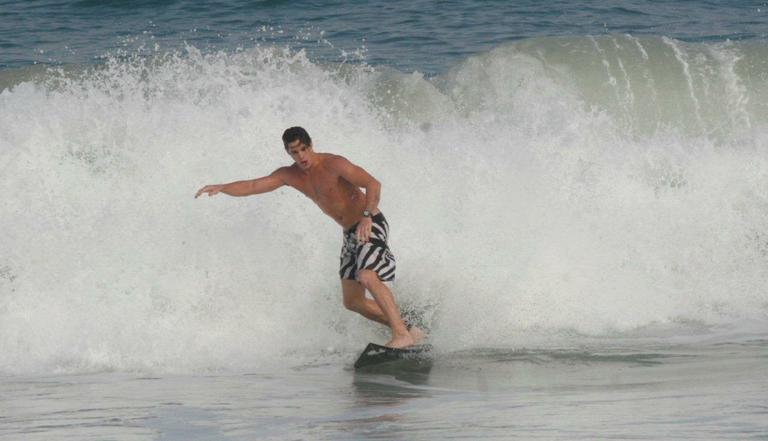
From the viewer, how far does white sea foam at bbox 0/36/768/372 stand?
7.84 meters

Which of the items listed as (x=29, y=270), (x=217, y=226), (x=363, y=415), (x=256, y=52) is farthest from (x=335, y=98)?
(x=363, y=415)

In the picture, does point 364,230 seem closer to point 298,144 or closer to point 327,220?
point 298,144

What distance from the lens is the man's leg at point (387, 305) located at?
6973 millimetres

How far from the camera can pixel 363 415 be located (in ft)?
17.9

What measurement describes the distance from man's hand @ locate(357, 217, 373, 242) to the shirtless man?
0.06 m

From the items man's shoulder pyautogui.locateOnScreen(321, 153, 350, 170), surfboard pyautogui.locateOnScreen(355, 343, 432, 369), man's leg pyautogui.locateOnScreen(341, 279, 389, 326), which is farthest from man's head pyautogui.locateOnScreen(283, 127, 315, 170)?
surfboard pyautogui.locateOnScreen(355, 343, 432, 369)

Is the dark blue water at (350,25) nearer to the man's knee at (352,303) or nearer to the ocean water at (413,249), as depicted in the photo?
the ocean water at (413,249)

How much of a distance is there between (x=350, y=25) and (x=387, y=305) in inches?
333

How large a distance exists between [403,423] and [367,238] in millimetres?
1730

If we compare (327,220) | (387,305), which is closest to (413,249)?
(327,220)

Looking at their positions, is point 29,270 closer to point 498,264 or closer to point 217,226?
point 217,226

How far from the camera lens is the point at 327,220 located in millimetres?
8727

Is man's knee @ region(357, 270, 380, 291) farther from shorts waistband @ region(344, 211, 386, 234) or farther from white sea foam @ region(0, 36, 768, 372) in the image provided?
white sea foam @ region(0, 36, 768, 372)

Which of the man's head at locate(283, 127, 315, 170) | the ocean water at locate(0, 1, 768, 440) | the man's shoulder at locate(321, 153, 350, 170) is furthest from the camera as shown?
the man's shoulder at locate(321, 153, 350, 170)
